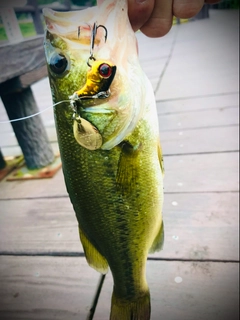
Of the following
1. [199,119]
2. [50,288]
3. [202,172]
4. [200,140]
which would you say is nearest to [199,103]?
[199,119]

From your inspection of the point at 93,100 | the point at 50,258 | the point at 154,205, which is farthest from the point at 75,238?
the point at 93,100

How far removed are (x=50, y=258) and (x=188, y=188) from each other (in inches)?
29.6

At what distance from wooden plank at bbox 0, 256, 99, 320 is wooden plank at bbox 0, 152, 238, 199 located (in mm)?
495

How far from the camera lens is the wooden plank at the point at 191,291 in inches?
35.3

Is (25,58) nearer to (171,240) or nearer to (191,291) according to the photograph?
(171,240)

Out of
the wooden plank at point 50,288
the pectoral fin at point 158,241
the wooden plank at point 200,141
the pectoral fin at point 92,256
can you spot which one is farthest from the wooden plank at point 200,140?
the pectoral fin at point 92,256

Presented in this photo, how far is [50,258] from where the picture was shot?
1212mm

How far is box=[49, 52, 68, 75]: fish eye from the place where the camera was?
1.66 feet

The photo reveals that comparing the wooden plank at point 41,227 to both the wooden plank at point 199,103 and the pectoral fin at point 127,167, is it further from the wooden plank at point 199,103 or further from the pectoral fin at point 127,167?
the wooden plank at point 199,103

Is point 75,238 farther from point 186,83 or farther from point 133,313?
point 186,83

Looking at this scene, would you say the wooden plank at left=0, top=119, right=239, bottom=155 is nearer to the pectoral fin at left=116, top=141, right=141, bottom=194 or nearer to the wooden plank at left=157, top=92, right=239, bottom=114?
the wooden plank at left=157, top=92, right=239, bottom=114

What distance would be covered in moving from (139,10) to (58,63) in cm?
17

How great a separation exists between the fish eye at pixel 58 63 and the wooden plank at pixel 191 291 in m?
0.65

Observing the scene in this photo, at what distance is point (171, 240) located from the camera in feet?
4.07
